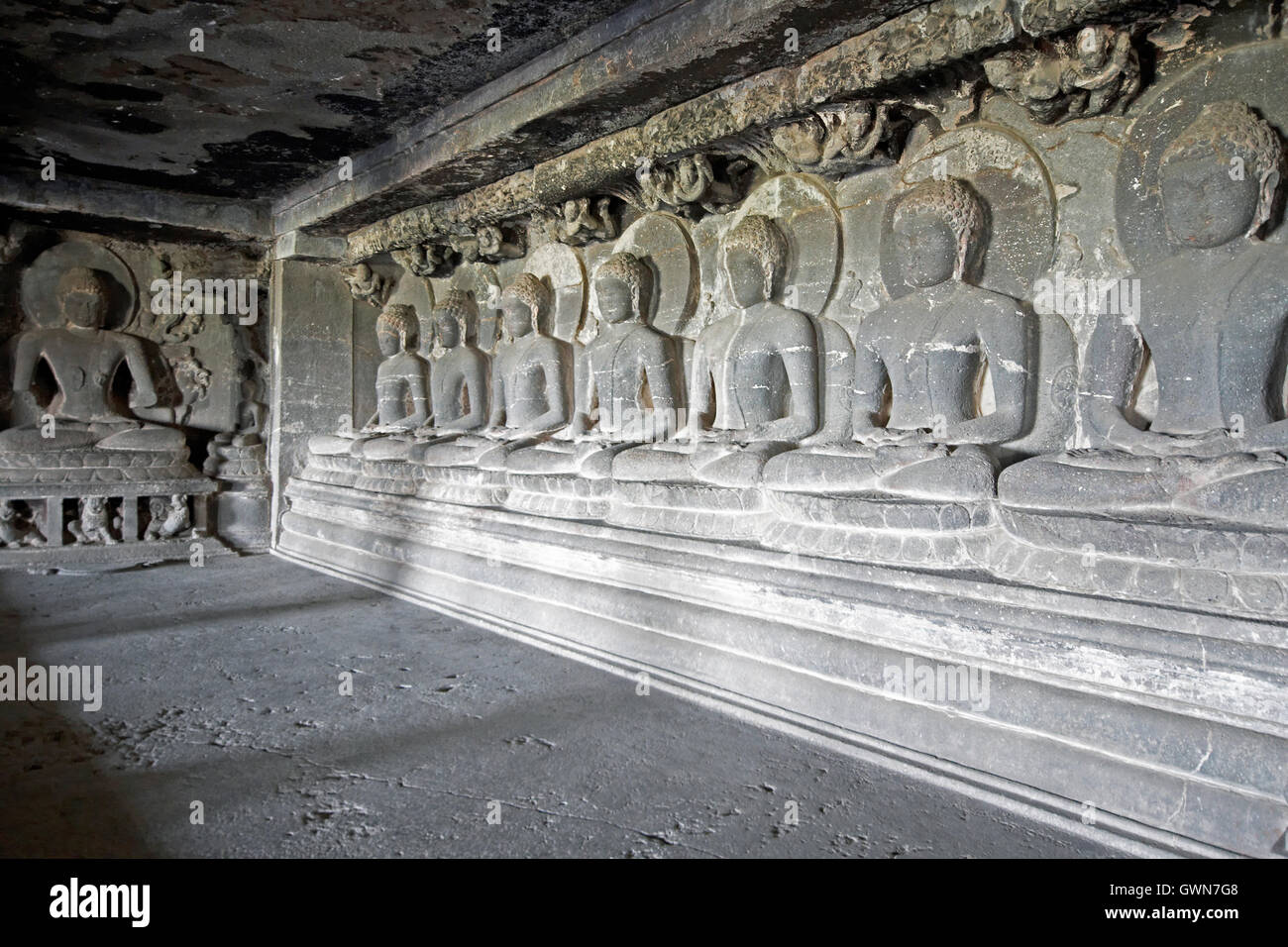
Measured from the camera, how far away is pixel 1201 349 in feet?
10.7

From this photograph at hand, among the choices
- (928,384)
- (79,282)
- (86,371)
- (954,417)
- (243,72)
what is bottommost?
(954,417)

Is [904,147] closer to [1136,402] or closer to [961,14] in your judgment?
[961,14]

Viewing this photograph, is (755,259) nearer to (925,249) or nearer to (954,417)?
(925,249)

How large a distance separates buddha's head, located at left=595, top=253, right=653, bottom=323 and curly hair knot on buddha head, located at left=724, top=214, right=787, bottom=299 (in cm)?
93

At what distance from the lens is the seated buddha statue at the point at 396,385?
777cm

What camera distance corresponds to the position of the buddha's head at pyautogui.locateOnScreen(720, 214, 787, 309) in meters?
4.80

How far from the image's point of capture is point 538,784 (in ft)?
9.64

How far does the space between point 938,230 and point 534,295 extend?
3298 millimetres

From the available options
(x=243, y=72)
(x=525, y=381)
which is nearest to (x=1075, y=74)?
(x=525, y=381)

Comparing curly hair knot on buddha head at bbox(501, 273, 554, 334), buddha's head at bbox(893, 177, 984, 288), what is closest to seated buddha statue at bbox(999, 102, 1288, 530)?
buddha's head at bbox(893, 177, 984, 288)

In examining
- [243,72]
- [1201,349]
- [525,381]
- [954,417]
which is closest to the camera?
[1201,349]

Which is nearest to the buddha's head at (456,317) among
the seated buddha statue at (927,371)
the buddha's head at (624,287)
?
the buddha's head at (624,287)

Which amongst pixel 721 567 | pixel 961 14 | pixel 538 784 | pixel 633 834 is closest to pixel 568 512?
pixel 721 567

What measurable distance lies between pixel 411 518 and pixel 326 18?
A: 325cm
